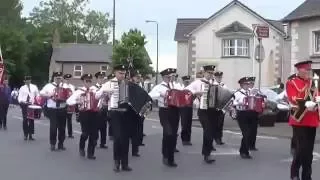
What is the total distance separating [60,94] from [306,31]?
21.4 meters

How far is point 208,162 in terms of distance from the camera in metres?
15.0

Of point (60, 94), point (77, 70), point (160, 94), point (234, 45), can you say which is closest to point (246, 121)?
point (160, 94)

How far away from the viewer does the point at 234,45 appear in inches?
2183

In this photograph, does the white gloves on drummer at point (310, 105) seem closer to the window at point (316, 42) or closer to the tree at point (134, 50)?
the window at point (316, 42)

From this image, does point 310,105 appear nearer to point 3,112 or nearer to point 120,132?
point 120,132

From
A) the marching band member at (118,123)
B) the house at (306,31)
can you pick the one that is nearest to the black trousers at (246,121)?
the marching band member at (118,123)

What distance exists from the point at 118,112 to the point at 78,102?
2691 mm

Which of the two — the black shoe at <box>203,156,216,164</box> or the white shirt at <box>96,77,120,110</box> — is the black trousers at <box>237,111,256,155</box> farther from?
the white shirt at <box>96,77,120,110</box>

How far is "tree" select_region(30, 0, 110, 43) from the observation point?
372 ft

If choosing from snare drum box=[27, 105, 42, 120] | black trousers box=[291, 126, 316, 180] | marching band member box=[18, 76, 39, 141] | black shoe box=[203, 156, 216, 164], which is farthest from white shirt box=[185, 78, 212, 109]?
marching band member box=[18, 76, 39, 141]

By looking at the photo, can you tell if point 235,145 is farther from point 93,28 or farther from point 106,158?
point 93,28

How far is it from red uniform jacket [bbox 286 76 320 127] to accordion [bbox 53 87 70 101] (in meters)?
7.85

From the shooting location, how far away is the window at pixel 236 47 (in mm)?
55344

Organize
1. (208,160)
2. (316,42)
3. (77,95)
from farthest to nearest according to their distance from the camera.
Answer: (316,42), (77,95), (208,160)
